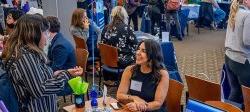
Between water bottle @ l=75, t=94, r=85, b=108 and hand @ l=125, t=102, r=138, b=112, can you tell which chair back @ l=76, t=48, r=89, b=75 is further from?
hand @ l=125, t=102, r=138, b=112

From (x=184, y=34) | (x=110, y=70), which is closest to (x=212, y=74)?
(x=110, y=70)

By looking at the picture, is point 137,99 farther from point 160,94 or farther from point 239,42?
point 239,42

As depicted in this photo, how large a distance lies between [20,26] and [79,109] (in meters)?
0.82

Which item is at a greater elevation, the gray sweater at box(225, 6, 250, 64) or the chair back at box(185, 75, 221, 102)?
the gray sweater at box(225, 6, 250, 64)

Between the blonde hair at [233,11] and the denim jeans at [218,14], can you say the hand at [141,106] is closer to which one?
the blonde hair at [233,11]

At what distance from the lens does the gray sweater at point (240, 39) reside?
3408 millimetres

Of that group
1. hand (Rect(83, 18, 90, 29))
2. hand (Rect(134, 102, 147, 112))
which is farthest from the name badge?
hand (Rect(83, 18, 90, 29))

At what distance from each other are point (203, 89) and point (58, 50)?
157cm

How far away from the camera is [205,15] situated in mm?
10133

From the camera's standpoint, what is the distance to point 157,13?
8719 mm

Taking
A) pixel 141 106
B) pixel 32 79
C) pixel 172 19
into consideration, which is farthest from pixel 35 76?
pixel 172 19

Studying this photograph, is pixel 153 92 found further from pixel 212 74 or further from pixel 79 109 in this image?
pixel 212 74

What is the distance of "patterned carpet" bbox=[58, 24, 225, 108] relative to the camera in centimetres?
636

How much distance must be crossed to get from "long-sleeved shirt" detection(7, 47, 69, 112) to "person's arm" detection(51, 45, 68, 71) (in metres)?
1.28
